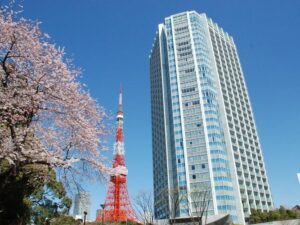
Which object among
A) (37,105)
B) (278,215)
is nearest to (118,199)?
(278,215)

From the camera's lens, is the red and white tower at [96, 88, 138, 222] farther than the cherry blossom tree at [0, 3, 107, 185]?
Yes

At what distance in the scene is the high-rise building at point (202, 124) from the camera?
5756 centimetres

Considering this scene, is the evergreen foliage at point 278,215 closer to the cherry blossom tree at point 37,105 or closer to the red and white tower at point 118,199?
the red and white tower at point 118,199

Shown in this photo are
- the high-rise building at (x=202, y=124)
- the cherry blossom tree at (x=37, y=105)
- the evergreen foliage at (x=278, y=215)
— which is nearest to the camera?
the cherry blossom tree at (x=37, y=105)

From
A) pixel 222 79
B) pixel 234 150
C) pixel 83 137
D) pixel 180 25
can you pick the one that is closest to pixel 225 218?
pixel 234 150

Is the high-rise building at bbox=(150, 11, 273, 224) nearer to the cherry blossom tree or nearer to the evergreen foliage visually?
the evergreen foliage

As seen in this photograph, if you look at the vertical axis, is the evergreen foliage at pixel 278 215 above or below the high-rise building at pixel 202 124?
below

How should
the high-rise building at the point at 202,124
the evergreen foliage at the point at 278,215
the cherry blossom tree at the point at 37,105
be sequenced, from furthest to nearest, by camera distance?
1. the high-rise building at the point at 202,124
2. the evergreen foliage at the point at 278,215
3. the cherry blossom tree at the point at 37,105

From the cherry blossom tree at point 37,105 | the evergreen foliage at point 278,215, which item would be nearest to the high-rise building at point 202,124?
the evergreen foliage at point 278,215

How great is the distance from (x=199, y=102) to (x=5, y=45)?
192 feet

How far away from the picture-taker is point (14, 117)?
8.49 meters

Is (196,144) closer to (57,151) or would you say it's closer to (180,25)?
(180,25)

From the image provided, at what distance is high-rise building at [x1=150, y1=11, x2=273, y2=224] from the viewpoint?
57562 millimetres

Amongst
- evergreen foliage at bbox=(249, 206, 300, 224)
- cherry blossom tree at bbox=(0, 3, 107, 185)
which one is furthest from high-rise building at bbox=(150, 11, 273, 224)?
cherry blossom tree at bbox=(0, 3, 107, 185)
